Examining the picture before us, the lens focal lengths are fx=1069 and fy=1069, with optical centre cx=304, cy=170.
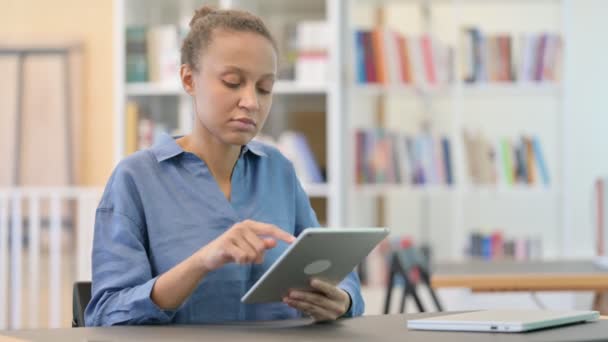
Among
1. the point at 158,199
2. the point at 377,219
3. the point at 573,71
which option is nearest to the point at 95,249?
the point at 158,199

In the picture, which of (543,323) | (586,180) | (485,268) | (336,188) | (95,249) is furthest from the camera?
(586,180)

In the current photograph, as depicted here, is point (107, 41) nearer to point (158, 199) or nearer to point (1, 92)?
point (1, 92)

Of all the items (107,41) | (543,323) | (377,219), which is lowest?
(377,219)

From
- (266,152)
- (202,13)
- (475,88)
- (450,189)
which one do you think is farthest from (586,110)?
(202,13)

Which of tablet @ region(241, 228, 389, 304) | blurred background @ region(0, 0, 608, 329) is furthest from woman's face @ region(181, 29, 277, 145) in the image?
blurred background @ region(0, 0, 608, 329)

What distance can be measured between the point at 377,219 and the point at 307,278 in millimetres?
4154

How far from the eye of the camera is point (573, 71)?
581 centimetres

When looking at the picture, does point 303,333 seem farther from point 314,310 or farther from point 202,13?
point 202,13

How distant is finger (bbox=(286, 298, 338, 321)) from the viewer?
5.59 ft

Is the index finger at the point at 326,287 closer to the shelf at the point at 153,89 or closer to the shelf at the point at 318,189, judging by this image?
the shelf at the point at 318,189

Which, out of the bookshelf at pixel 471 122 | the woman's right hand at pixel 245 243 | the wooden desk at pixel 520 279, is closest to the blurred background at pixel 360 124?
the bookshelf at pixel 471 122

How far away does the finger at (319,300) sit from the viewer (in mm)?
1692

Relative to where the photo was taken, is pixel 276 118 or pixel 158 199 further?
pixel 276 118

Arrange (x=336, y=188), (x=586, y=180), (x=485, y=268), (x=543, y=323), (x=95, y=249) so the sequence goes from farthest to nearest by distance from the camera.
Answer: (x=586, y=180) < (x=336, y=188) < (x=485, y=268) < (x=95, y=249) < (x=543, y=323)
